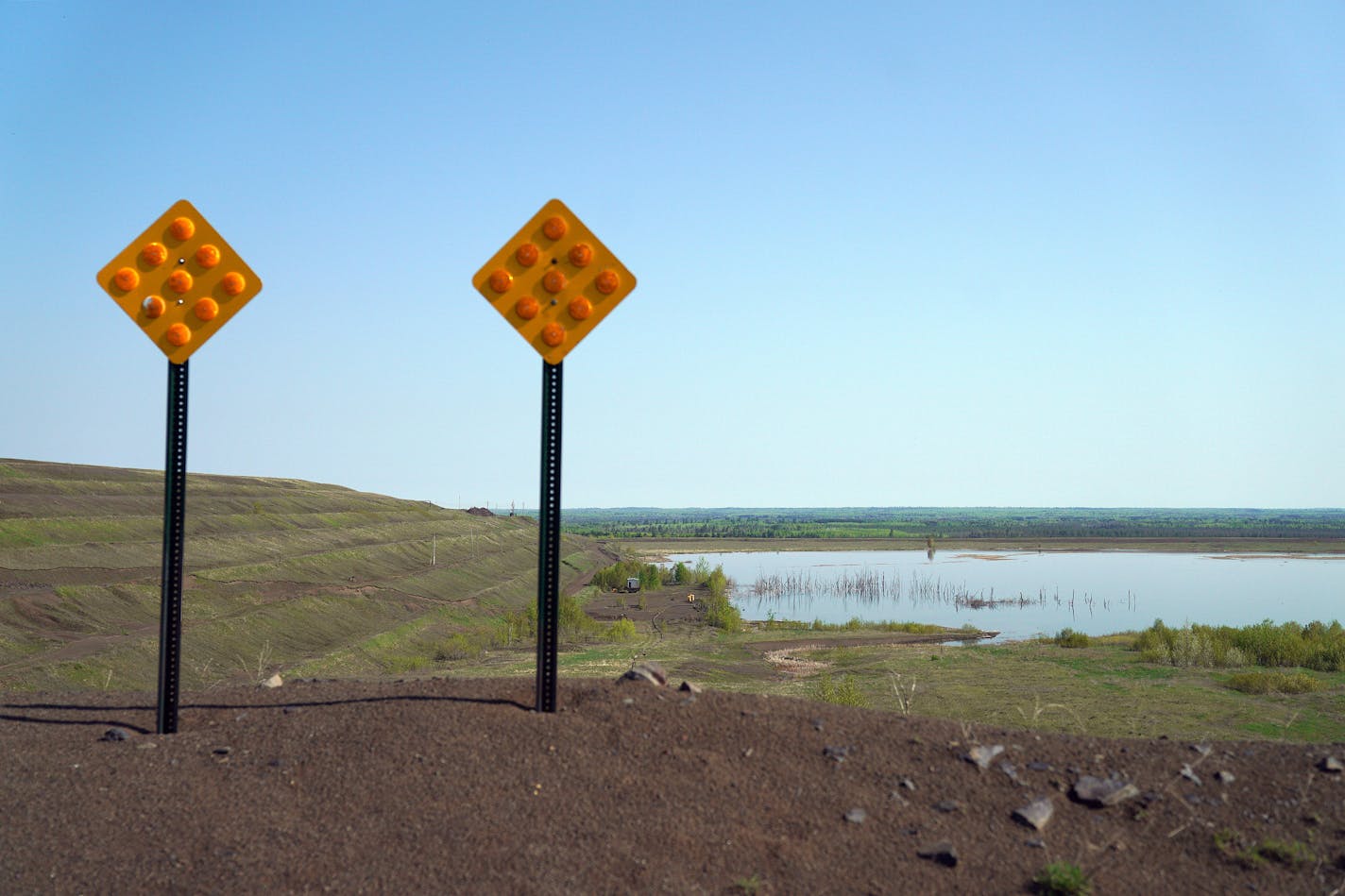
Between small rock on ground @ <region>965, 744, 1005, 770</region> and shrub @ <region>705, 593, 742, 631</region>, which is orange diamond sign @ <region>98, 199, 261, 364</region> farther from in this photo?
shrub @ <region>705, 593, 742, 631</region>

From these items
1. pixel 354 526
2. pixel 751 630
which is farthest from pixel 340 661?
pixel 354 526

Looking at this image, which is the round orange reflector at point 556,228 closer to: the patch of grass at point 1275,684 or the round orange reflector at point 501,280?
the round orange reflector at point 501,280

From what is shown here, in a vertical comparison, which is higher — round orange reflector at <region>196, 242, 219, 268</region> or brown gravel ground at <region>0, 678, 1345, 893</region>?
round orange reflector at <region>196, 242, 219, 268</region>

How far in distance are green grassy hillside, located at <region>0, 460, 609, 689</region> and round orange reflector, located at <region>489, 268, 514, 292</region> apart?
1094 cm

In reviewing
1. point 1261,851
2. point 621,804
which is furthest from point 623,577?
point 1261,851

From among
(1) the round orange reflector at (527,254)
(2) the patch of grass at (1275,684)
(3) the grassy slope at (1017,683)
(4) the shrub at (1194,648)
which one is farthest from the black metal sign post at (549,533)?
(4) the shrub at (1194,648)

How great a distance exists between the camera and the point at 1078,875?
18.5 feet

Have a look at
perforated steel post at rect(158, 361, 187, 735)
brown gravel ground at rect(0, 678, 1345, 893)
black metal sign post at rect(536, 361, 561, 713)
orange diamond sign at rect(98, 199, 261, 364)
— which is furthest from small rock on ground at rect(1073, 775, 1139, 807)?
orange diamond sign at rect(98, 199, 261, 364)

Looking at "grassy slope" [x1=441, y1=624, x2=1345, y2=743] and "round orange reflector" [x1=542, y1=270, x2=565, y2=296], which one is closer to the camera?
"round orange reflector" [x1=542, y1=270, x2=565, y2=296]

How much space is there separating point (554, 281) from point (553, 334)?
48 centimetres

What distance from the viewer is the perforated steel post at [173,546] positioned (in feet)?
27.1

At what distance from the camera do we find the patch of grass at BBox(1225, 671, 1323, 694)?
2439cm

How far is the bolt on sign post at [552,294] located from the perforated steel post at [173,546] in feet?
9.63

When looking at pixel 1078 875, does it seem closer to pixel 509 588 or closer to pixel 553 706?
pixel 553 706
